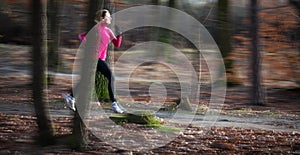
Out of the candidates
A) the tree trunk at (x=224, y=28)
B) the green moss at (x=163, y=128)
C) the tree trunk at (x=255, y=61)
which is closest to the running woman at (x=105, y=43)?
the green moss at (x=163, y=128)

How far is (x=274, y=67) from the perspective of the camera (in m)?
20.3

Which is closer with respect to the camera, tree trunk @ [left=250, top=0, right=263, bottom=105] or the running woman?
the running woman

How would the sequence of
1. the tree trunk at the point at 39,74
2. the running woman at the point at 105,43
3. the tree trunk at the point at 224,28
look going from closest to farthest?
the tree trunk at the point at 39,74 → the running woman at the point at 105,43 → the tree trunk at the point at 224,28

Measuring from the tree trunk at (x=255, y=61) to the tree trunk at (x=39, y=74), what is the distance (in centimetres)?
918

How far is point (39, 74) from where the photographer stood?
738 cm

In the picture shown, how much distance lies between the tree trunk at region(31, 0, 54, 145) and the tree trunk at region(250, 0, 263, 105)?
9178mm

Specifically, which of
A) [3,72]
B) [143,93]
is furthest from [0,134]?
[3,72]

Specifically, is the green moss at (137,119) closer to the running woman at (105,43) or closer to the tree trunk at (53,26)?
the running woman at (105,43)

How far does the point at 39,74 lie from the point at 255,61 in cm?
946

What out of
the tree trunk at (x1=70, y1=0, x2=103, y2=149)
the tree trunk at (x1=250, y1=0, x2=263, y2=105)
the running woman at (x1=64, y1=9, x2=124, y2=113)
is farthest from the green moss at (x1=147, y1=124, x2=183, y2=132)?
the tree trunk at (x1=250, y1=0, x2=263, y2=105)

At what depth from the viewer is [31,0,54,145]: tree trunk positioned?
7297 mm

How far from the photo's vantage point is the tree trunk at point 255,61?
15352mm

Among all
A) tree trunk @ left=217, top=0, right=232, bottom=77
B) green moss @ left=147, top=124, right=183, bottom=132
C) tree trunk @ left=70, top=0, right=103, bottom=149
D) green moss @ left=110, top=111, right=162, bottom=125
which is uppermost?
tree trunk @ left=70, top=0, right=103, bottom=149

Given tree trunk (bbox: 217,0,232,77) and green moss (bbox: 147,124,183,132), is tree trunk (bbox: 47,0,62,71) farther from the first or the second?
green moss (bbox: 147,124,183,132)
